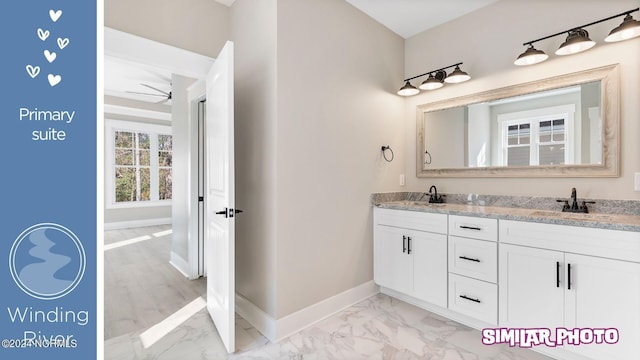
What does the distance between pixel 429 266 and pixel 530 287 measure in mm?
674

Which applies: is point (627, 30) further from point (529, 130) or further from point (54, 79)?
point (54, 79)

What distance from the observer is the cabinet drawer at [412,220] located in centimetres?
225

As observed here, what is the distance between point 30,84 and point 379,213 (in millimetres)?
2395

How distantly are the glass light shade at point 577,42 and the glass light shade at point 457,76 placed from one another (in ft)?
2.23

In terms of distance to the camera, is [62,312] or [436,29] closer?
[62,312]

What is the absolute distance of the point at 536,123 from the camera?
2320mm

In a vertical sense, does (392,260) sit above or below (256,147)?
below

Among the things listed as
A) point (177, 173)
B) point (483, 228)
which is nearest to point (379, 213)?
point (483, 228)

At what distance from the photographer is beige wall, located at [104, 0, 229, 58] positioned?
1970 millimetres

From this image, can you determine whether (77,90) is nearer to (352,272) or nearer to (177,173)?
(352,272)

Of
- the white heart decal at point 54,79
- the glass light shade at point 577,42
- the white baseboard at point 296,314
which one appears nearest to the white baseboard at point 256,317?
the white baseboard at point 296,314

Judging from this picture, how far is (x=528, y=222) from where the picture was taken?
183 centimetres

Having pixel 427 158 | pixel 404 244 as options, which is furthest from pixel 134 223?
pixel 427 158

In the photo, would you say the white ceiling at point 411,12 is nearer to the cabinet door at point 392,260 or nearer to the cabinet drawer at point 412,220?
the cabinet drawer at point 412,220
